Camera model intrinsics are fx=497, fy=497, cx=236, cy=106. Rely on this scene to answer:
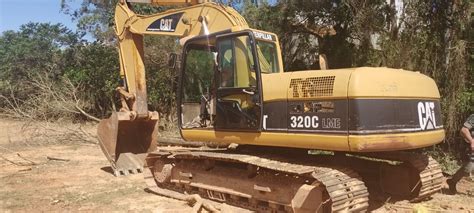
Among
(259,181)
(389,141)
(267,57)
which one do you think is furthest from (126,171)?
(389,141)

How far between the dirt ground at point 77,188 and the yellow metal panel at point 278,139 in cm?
99

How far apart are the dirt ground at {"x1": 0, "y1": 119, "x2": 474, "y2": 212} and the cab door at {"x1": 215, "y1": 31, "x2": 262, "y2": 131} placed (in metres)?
1.39

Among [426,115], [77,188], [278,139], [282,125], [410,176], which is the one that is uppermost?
[426,115]

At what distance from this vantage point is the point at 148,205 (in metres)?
6.72

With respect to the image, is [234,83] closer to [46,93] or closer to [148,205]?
[148,205]

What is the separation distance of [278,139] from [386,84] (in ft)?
4.43

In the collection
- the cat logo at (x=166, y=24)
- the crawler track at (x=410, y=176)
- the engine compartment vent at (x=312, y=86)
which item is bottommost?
the crawler track at (x=410, y=176)

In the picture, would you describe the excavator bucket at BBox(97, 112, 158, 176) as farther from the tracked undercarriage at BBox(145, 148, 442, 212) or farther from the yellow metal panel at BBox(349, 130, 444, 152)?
the yellow metal panel at BBox(349, 130, 444, 152)

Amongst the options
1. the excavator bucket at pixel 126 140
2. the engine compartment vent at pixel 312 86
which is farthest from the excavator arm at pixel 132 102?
the engine compartment vent at pixel 312 86

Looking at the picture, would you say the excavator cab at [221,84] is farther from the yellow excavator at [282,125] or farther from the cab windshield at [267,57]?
the cab windshield at [267,57]

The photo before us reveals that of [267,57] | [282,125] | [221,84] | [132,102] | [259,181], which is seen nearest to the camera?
[282,125]

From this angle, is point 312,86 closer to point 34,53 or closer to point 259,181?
point 259,181

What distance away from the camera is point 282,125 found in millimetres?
5730

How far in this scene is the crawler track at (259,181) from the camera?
5.23m
